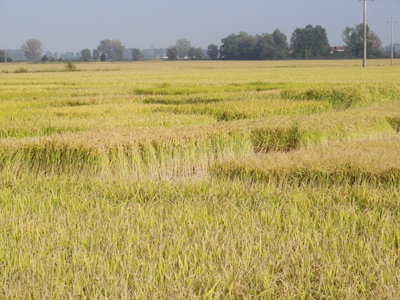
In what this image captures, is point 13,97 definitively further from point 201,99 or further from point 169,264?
point 169,264

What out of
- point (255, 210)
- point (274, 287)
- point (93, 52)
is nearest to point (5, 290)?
point (274, 287)

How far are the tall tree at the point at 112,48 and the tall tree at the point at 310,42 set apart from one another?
51.0m

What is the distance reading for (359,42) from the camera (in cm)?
8875

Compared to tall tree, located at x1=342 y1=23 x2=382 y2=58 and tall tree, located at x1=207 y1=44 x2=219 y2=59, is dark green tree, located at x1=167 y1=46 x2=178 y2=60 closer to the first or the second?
tall tree, located at x1=207 y1=44 x2=219 y2=59

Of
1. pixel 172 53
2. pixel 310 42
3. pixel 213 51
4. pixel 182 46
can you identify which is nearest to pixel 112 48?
pixel 182 46

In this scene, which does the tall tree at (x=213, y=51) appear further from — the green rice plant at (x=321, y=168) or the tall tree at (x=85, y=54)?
the green rice plant at (x=321, y=168)

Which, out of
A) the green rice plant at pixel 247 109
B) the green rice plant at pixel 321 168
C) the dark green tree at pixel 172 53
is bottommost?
the green rice plant at pixel 321 168

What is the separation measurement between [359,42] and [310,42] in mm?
8283

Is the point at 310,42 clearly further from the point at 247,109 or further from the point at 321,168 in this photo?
the point at 321,168

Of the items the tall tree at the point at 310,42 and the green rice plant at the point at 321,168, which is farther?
the tall tree at the point at 310,42

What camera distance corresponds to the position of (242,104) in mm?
11898

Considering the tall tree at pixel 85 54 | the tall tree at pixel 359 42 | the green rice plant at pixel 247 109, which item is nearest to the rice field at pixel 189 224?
the green rice plant at pixel 247 109

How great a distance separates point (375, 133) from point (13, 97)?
1195 cm

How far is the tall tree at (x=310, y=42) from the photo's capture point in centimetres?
8975
